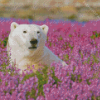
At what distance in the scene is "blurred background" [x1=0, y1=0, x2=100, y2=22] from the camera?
1271cm

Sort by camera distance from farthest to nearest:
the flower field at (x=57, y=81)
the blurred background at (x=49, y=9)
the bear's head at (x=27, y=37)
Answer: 1. the blurred background at (x=49, y=9)
2. the bear's head at (x=27, y=37)
3. the flower field at (x=57, y=81)

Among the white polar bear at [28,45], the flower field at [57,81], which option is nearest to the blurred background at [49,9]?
the flower field at [57,81]

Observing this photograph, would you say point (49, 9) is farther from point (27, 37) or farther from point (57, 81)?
point (57, 81)

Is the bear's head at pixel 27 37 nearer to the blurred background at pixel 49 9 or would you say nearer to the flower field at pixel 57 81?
the flower field at pixel 57 81

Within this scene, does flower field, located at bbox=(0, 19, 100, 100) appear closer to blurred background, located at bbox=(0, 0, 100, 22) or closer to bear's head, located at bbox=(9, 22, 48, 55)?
bear's head, located at bbox=(9, 22, 48, 55)

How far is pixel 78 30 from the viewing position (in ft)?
21.6

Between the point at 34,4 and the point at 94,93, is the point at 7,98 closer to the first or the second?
the point at 94,93

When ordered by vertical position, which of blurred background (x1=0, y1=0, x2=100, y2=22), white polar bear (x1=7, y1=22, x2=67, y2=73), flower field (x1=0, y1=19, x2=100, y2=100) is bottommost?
flower field (x1=0, y1=19, x2=100, y2=100)

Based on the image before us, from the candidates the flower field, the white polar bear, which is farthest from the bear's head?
the flower field

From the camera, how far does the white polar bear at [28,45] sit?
11.2ft

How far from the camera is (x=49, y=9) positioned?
1352 centimetres

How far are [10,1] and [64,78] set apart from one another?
12.2 m

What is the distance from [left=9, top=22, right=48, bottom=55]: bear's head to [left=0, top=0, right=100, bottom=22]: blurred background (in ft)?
29.1

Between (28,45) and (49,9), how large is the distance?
1037 cm
